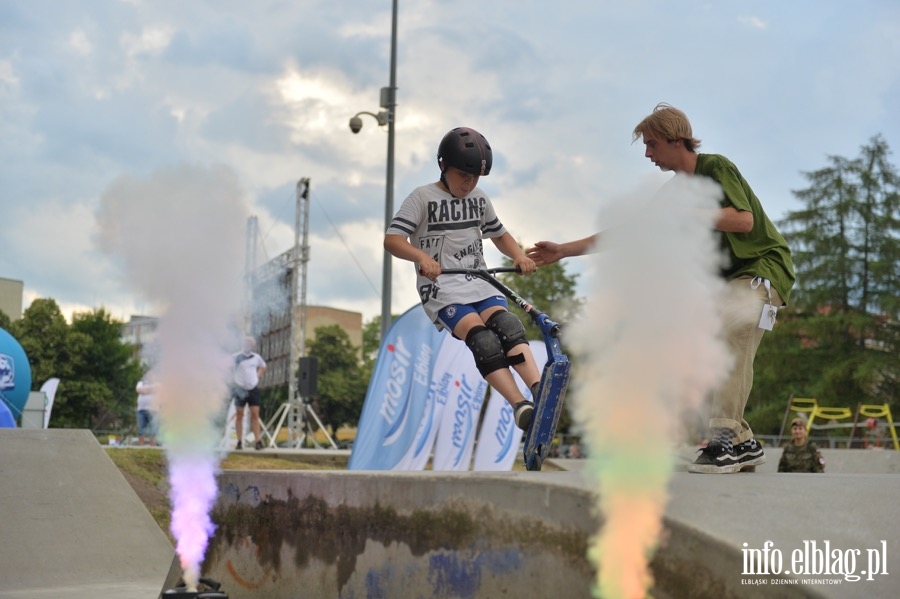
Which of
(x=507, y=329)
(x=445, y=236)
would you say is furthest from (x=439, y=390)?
(x=507, y=329)

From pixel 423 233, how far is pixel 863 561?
3.28 m

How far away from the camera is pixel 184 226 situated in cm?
541

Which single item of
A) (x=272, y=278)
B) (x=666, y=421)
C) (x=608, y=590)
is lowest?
(x=608, y=590)

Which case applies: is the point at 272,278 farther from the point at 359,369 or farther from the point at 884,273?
the point at 359,369

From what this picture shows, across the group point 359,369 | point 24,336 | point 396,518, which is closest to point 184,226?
point 396,518

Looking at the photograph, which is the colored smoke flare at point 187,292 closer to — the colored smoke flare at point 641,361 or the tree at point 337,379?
the colored smoke flare at point 641,361

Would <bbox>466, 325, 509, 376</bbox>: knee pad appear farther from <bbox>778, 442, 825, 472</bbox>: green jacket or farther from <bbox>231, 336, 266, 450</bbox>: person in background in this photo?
<bbox>231, 336, 266, 450</bbox>: person in background

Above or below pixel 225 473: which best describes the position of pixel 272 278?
above

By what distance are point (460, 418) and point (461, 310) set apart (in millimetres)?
8710

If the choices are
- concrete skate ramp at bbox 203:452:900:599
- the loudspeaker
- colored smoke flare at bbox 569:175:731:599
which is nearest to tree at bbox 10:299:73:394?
the loudspeaker

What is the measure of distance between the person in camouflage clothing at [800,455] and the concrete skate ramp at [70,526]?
23.4ft

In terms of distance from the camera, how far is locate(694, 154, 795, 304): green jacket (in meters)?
4.48

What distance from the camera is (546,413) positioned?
4594 mm

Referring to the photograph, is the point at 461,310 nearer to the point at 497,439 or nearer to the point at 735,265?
the point at 735,265
